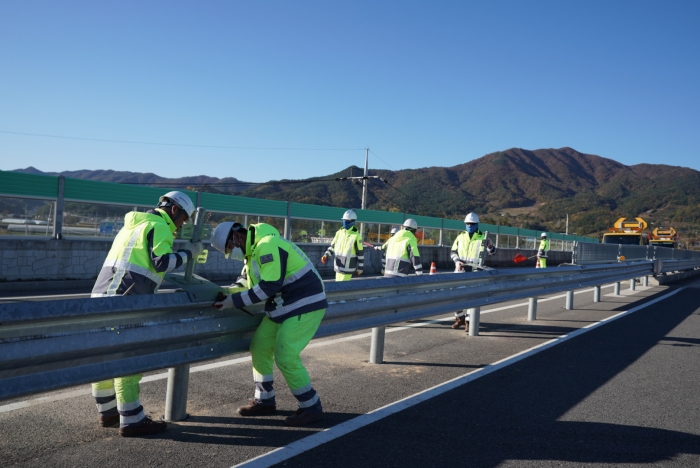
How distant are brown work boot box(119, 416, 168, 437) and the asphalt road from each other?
0.07 meters

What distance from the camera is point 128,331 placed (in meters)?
3.65

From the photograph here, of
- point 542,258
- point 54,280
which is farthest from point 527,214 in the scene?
point 54,280

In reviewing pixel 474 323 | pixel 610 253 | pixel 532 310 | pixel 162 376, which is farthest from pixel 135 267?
pixel 610 253

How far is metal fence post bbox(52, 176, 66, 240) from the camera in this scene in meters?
15.0

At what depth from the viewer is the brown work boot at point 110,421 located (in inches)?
169

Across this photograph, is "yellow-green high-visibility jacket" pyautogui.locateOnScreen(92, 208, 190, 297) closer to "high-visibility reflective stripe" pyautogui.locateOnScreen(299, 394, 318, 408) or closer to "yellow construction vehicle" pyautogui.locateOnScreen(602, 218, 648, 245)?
"high-visibility reflective stripe" pyautogui.locateOnScreen(299, 394, 318, 408)

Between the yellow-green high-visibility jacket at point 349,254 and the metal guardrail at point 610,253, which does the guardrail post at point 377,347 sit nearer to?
the yellow-green high-visibility jacket at point 349,254

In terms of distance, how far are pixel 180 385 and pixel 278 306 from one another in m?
0.90

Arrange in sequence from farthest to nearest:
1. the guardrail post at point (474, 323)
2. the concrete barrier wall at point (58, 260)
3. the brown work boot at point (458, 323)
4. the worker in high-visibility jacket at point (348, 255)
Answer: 1. the concrete barrier wall at point (58, 260)
2. the worker in high-visibility jacket at point (348, 255)
3. the brown work boot at point (458, 323)
4. the guardrail post at point (474, 323)

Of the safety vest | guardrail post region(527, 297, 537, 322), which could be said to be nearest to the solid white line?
guardrail post region(527, 297, 537, 322)

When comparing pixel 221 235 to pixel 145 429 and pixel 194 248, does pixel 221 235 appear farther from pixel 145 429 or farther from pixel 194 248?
pixel 145 429

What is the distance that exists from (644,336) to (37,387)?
332 inches

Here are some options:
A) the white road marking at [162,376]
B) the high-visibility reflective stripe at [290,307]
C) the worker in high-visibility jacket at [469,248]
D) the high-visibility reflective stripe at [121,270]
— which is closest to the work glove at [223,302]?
the high-visibility reflective stripe at [290,307]

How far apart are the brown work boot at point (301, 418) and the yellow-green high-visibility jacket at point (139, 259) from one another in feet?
4.56
